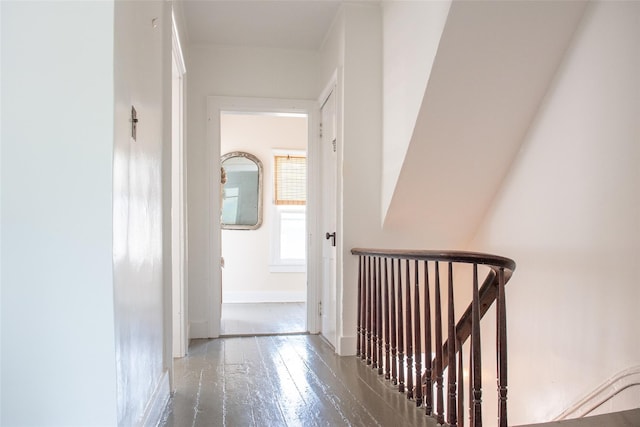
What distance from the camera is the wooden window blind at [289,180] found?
19.6ft

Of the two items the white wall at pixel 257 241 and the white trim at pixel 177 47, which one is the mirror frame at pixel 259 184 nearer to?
the white wall at pixel 257 241

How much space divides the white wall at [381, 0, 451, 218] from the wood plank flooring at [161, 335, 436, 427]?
3.75 feet

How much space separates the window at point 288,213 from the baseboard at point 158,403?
361 cm

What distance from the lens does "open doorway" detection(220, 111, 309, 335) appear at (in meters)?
5.87

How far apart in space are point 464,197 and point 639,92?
122 centimetres

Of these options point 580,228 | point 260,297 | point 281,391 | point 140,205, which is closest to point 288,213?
point 260,297

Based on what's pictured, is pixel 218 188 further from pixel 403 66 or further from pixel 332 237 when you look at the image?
pixel 403 66

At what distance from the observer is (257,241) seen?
5.93m

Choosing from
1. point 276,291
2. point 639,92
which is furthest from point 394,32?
point 276,291

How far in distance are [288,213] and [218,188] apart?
226cm

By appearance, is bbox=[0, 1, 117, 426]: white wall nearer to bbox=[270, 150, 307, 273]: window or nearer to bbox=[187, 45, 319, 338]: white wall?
bbox=[187, 45, 319, 338]: white wall

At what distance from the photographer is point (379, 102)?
327cm

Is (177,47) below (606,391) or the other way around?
the other way around

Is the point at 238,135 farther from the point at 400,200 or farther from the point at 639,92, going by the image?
the point at 639,92
